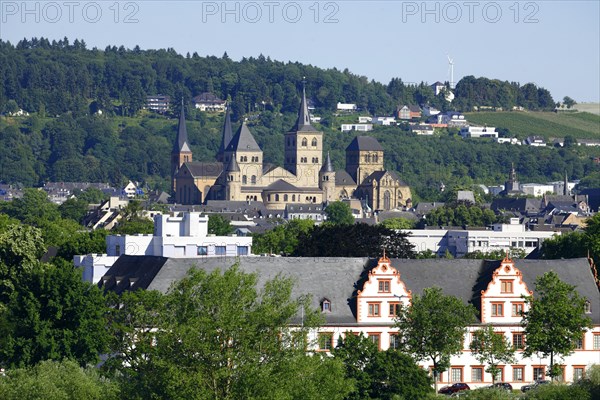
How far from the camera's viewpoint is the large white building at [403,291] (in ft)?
261

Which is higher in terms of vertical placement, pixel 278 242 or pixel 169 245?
pixel 278 242

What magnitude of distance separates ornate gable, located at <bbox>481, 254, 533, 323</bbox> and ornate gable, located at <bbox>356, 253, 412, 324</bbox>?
3.38 m

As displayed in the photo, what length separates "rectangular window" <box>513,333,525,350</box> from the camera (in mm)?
80625

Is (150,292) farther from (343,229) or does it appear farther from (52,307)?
(343,229)

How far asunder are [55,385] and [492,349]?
19.5m

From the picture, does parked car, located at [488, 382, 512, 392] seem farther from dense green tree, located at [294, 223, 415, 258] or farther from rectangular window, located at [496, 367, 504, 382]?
dense green tree, located at [294, 223, 415, 258]

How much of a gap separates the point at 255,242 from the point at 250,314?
8358 cm

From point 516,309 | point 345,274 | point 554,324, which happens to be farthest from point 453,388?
point 345,274

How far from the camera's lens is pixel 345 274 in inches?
3211

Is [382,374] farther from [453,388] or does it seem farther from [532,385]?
[532,385]

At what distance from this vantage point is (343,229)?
390ft

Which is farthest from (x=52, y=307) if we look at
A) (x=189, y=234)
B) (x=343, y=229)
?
(x=343, y=229)

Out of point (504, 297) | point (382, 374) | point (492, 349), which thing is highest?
point (504, 297)

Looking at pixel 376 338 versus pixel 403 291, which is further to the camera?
pixel 403 291
